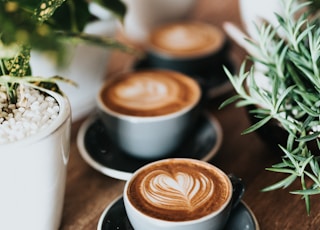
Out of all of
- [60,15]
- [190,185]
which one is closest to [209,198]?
[190,185]

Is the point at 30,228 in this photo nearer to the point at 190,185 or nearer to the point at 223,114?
the point at 190,185

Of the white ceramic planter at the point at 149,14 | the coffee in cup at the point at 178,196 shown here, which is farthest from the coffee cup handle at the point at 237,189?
the white ceramic planter at the point at 149,14

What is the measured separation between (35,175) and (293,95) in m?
0.36

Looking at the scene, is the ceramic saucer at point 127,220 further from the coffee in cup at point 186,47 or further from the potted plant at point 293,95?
the coffee in cup at point 186,47

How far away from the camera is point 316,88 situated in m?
0.65

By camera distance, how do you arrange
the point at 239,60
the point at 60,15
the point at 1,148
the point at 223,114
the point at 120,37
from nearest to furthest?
1. the point at 1,148
2. the point at 60,15
3. the point at 223,114
4. the point at 239,60
5. the point at 120,37

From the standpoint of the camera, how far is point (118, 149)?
0.83 metres

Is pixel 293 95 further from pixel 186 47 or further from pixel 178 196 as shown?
pixel 186 47

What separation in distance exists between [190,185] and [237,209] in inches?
3.2

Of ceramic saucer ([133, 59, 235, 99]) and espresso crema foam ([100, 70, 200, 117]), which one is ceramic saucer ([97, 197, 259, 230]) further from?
ceramic saucer ([133, 59, 235, 99])

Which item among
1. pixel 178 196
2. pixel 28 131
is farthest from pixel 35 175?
pixel 178 196

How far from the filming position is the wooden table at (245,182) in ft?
2.28

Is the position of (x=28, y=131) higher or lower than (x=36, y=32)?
lower

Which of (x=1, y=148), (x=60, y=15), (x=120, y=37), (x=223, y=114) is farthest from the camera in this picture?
(x=120, y=37)
